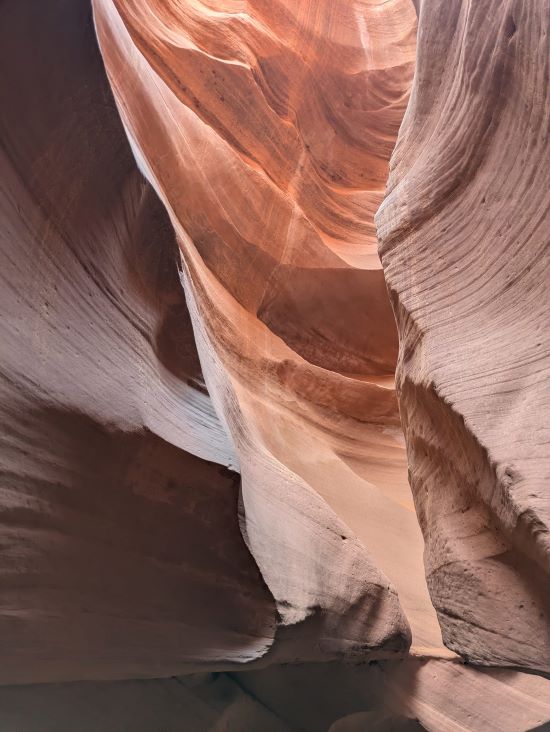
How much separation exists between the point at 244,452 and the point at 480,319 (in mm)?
1028

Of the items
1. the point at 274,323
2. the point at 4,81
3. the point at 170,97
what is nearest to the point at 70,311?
the point at 4,81

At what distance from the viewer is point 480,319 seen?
1.81 meters

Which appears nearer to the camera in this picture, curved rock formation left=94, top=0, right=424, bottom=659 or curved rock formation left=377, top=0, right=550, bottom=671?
curved rock formation left=377, top=0, right=550, bottom=671

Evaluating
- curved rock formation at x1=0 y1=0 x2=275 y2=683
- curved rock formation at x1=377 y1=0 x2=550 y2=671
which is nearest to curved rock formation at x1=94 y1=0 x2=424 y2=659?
curved rock formation at x1=0 y1=0 x2=275 y2=683

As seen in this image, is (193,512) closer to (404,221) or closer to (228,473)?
(228,473)

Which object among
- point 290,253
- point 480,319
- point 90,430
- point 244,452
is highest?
point 290,253

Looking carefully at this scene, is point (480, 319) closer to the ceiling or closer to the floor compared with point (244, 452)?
closer to the ceiling

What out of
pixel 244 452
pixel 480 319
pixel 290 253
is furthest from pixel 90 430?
pixel 290 253

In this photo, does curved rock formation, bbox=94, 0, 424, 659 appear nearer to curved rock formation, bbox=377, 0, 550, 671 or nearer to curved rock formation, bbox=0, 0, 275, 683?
curved rock formation, bbox=0, 0, 275, 683

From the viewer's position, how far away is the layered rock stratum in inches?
61.9

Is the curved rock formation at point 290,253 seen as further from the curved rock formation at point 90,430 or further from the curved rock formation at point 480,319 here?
the curved rock formation at point 480,319

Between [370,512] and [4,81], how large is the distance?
7.67ft

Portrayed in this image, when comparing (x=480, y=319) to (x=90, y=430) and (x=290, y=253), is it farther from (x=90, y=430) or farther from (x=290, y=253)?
(x=290, y=253)

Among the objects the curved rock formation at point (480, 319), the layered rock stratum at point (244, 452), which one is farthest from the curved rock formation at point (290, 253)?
the curved rock formation at point (480, 319)
